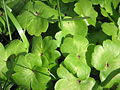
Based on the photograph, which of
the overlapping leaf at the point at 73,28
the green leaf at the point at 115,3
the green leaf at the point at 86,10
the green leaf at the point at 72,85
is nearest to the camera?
the green leaf at the point at 72,85

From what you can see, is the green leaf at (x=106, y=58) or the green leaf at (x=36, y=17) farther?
the green leaf at (x=36, y=17)

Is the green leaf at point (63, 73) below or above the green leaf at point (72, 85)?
above

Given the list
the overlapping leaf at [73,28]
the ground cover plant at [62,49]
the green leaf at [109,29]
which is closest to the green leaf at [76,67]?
the ground cover plant at [62,49]

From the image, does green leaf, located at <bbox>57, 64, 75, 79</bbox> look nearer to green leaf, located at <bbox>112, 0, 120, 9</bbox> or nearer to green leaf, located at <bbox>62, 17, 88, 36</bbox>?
green leaf, located at <bbox>62, 17, 88, 36</bbox>

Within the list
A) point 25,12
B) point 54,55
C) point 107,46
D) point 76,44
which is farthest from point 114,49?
point 25,12

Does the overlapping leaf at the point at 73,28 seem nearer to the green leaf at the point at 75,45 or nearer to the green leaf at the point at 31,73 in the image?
the green leaf at the point at 75,45

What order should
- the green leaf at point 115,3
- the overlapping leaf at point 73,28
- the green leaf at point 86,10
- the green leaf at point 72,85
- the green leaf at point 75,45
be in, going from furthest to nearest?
the green leaf at point 115,3 < the green leaf at point 86,10 < the overlapping leaf at point 73,28 < the green leaf at point 75,45 < the green leaf at point 72,85

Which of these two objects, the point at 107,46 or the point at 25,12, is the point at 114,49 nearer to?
the point at 107,46
